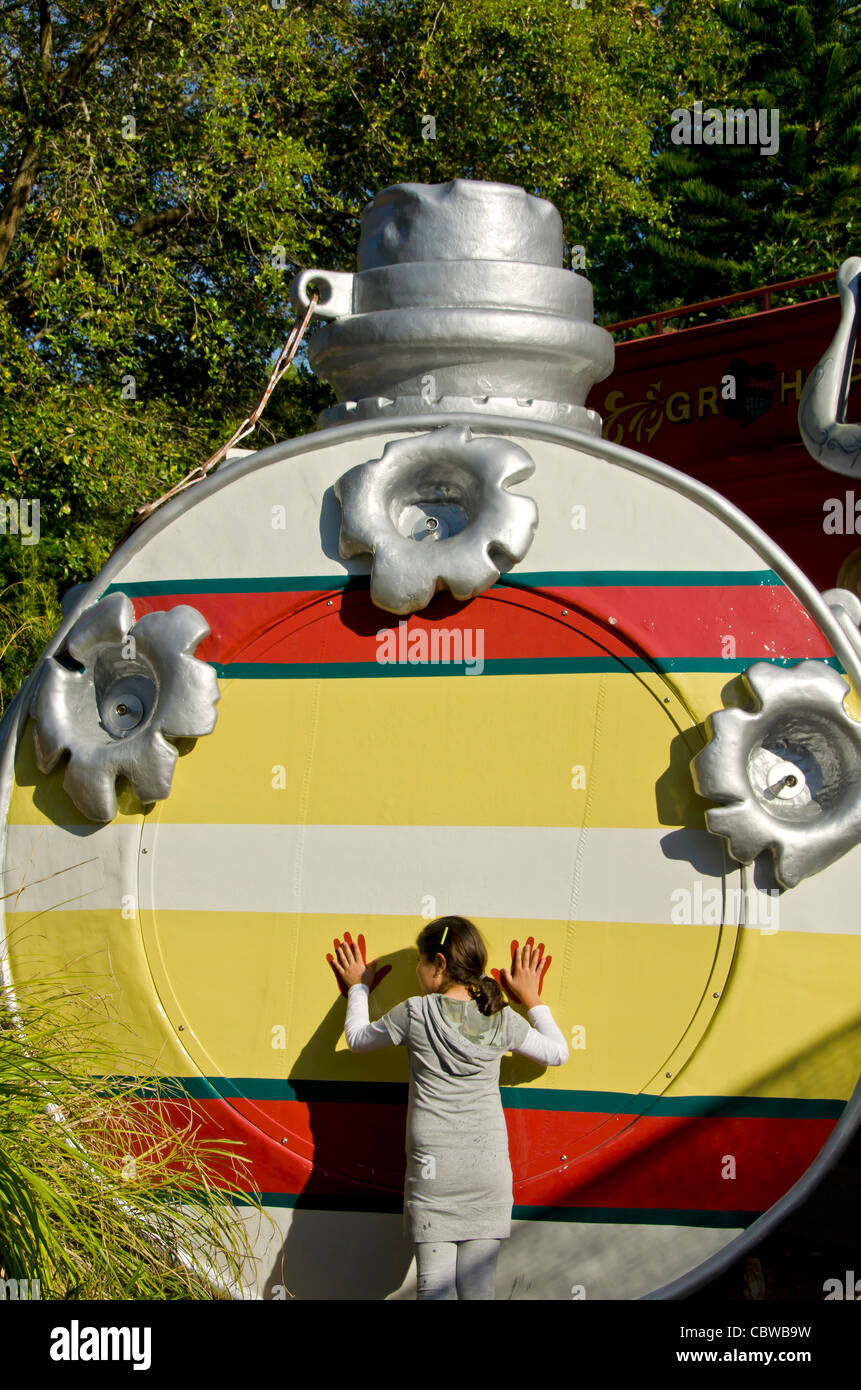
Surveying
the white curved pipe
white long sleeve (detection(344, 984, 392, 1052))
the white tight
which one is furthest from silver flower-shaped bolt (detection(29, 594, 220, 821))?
the white curved pipe

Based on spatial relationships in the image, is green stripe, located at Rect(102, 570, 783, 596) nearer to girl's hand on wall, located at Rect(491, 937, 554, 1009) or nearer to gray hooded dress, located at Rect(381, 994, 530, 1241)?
girl's hand on wall, located at Rect(491, 937, 554, 1009)

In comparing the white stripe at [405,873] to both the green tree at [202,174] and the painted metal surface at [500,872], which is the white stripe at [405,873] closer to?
the painted metal surface at [500,872]

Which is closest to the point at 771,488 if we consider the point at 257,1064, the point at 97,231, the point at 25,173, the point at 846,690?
the point at 846,690

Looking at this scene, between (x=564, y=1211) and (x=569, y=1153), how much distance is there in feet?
0.40

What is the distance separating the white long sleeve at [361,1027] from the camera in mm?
3035

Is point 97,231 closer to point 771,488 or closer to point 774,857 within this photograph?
point 771,488

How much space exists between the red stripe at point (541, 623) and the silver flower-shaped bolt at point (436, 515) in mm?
88

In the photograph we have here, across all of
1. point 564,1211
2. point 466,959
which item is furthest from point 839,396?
point 564,1211

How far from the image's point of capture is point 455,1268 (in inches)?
116

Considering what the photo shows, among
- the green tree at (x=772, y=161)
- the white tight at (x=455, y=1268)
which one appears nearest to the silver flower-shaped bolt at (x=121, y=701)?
the white tight at (x=455, y=1268)

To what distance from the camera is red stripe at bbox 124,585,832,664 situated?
314cm

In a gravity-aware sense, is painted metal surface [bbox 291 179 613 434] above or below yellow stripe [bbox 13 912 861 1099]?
above

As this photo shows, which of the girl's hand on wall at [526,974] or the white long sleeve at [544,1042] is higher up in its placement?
the girl's hand on wall at [526,974]

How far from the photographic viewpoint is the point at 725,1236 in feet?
9.76
